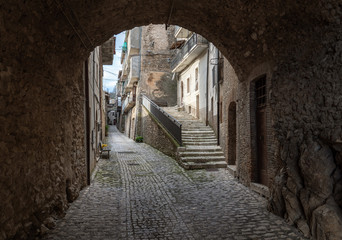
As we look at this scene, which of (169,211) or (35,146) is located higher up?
(35,146)

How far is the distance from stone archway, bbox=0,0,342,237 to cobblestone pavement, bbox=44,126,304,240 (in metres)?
0.49

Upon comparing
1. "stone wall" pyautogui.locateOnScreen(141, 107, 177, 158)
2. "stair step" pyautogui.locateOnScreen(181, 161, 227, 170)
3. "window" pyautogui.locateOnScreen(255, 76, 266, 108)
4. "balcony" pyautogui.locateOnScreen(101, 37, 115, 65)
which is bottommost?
"stair step" pyautogui.locateOnScreen(181, 161, 227, 170)

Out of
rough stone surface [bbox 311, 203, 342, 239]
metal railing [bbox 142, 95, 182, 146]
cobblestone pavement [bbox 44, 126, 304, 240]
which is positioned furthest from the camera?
metal railing [bbox 142, 95, 182, 146]

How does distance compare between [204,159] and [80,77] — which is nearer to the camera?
[80,77]

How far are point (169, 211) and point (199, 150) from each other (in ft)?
21.6

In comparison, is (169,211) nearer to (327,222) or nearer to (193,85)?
(327,222)

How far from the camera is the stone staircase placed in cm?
1121

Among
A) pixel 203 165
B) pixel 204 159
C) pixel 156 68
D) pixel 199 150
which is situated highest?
pixel 156 68

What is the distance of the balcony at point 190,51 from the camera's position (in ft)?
53.0

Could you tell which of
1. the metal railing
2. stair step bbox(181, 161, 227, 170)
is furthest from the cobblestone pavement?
the metal railing

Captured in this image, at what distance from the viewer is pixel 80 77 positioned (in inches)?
299

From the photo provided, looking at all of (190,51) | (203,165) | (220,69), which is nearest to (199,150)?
(203,165)

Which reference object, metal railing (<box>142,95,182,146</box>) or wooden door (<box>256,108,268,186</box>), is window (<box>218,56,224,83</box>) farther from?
wooden door (<box>256,108,268,186</box>)

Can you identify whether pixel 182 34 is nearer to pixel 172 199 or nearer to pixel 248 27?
pixel 248 27
